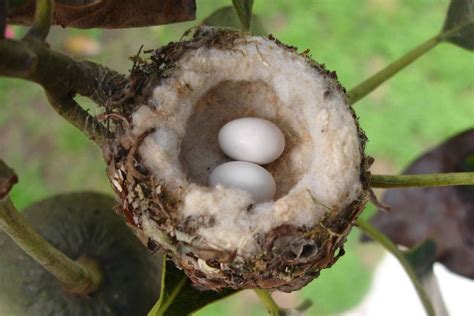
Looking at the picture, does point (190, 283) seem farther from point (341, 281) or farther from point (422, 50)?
point (341, 281)

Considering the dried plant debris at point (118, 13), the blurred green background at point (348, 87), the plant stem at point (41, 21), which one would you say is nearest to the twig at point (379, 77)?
the dried plant debris at point (118, 13)

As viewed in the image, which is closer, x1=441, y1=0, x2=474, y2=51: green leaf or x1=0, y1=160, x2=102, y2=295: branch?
x1=0, y1=160, x2=102, y2=295: branch

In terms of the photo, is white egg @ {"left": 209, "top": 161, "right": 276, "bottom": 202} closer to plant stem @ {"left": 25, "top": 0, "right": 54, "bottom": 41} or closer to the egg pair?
the egg pair

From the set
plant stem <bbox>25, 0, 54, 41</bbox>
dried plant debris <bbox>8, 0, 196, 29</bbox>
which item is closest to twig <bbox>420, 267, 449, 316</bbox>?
A: dried plant debris <bbox>8, 0, 196, 29</bbox>

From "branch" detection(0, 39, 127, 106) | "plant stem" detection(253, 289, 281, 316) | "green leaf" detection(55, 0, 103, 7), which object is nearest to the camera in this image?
"branch" detection(0, 39, 127, 106)

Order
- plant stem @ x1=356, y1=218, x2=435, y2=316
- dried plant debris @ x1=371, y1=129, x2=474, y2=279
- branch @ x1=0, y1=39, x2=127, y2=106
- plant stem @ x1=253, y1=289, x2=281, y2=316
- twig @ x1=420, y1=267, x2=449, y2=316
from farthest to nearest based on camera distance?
1. dried plant debris @ x1=371, y1=129, x2=474, y2=279
2. twig @ x1=420, y1=267, x2=449, y2=316
3. plant stem @ x1=356, y1=218, x2=435, y2=316
4. plant stem @ x1=253, y1=289, x2=281, y2=316
5. branch @ x1=0, y1=39, x2=127, y2=106

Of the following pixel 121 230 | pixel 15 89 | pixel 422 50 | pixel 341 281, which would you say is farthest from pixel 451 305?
pixel 15 89

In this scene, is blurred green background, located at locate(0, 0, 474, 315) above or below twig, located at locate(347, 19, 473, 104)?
below
